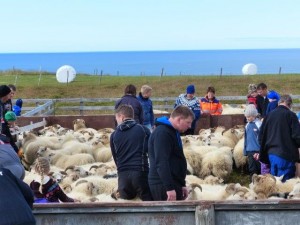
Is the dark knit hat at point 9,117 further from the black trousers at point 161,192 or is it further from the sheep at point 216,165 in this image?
the black trousers at point 161,192

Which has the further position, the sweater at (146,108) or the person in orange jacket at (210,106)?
the person in orange jacket at (210,106)

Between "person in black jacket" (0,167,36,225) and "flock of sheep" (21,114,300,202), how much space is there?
3.00 meters

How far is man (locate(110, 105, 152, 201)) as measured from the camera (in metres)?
5.51

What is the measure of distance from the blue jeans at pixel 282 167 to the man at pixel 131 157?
104 inches

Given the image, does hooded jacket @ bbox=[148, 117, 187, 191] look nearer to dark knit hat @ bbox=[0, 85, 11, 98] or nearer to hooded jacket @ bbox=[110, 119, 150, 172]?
hooded jacket @ bbox=[110, 119, 150, 172]

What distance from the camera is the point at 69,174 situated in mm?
8297

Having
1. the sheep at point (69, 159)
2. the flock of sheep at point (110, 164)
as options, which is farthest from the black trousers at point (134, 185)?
the sheep at point (69, 159)

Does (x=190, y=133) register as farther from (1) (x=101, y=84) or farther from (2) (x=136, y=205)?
(1) (x=101, y=84)

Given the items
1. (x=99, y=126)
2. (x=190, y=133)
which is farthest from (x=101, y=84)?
(x=190, y=133)

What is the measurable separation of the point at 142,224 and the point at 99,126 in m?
10.7

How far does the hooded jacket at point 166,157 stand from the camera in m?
4.82

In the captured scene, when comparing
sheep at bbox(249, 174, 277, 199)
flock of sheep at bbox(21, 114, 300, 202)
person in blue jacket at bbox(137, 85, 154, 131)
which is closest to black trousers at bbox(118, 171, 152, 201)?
flock of sheep at bbox(21, 114, 300, 202)

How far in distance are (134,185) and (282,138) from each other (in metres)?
2.76

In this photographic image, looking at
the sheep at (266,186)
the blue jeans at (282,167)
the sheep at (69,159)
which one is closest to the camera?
the sheep at (266,186)
